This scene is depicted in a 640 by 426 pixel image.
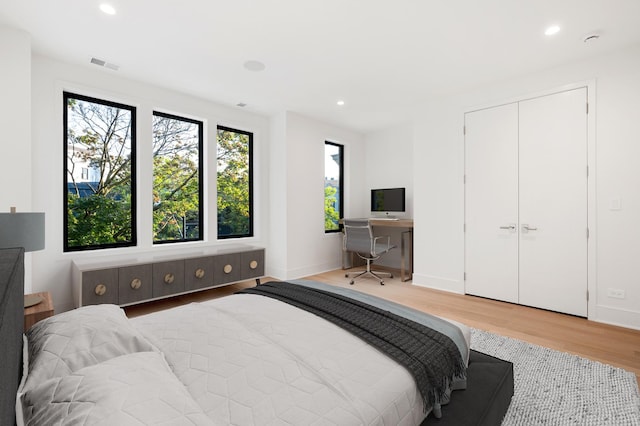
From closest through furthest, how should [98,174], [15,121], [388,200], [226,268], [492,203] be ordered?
[15,121]
[98,174]
[492,203]
[226,268]
[388,200]

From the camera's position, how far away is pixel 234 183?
15.1ft

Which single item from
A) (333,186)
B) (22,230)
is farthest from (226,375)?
(333,186)

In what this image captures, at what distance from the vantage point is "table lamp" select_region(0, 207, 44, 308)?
153 cm

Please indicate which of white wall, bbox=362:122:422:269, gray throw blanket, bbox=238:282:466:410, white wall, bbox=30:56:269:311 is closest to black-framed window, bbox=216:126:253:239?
white wall, bbox=30:56:269:311

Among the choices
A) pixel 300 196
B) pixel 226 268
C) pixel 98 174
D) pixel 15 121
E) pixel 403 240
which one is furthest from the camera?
pixel 300 196

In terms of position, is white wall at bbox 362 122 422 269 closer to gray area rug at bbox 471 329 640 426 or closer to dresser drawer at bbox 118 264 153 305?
gray area rug at bbox 471 329 640 426

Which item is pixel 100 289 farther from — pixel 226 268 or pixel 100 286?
pixel 226 268

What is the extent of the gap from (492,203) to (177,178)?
3.89m

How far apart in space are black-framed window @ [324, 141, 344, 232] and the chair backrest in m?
0.69

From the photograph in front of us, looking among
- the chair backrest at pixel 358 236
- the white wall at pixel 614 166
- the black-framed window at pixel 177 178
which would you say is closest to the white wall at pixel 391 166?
the chair backrest at pixel 358 236

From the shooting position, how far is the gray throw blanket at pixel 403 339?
1169 millimetres

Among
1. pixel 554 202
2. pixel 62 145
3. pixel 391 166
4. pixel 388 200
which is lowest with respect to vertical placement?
pixel 554 202

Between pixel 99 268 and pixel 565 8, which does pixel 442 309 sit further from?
pixel 99 268

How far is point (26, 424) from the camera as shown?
71 cm
